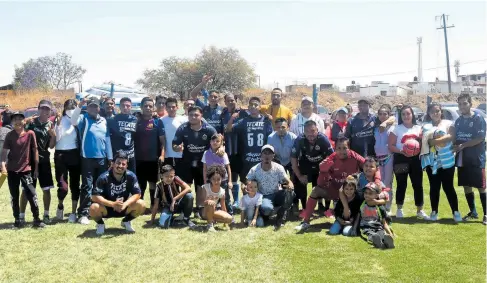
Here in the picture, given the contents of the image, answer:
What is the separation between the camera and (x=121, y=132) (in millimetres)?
8328

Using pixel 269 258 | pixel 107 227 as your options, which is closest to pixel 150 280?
pixel 269 258

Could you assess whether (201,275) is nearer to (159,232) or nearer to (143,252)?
(143,252)

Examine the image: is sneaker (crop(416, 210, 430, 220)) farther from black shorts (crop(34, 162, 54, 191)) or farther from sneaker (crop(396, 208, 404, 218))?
black shorts (crop(34, 162, 54, 191))

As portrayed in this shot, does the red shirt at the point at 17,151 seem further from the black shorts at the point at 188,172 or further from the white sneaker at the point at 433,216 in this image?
the white sneaker at the point at 433,216

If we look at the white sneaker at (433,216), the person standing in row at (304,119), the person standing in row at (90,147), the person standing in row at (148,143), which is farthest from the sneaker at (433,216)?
the person standing in row at (90,147)

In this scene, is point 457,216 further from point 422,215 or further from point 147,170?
point 147,170

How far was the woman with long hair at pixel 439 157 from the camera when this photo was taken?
805cm

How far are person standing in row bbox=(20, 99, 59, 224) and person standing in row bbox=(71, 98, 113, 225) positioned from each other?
0.41 m

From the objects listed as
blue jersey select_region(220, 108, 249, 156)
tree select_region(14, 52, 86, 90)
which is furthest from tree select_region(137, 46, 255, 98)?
blue jersey select_region(220, 108, 249, 156)

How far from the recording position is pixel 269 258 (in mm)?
6035

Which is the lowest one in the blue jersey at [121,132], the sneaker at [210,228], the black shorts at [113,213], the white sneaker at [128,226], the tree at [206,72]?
the sneaker at [210,228]

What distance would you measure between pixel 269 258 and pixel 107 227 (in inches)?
118

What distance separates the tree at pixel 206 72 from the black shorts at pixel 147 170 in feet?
140

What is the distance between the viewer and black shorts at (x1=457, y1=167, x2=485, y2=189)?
8.02m
